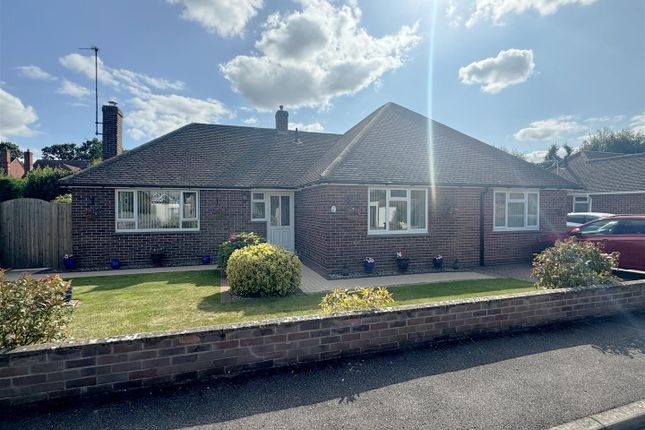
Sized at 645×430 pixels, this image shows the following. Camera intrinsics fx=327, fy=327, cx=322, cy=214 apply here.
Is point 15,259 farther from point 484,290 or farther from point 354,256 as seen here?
point 484,290

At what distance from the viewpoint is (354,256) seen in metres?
10.0

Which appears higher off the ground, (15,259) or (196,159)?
(196,159)

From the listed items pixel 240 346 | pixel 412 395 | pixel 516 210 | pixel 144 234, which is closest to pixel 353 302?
pixel 412 395

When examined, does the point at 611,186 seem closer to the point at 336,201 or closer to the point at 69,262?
the point at 336,201

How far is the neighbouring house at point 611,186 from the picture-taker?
1808cm

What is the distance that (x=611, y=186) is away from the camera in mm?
19375

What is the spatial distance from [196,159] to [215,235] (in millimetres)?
3371

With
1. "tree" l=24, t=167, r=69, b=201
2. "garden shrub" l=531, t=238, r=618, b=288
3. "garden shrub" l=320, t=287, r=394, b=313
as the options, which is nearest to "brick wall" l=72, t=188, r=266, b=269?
"tree" l=24, t=167, r=69, b=201

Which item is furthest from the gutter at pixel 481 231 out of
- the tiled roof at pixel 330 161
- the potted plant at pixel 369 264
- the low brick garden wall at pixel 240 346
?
the low brick garden wall at pixel 240 346

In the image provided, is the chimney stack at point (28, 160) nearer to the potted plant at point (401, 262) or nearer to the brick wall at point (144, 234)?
the brick wall at point (144, 234)

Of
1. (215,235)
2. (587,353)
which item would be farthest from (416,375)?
(215,235)

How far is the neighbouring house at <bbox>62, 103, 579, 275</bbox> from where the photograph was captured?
10.2 meters

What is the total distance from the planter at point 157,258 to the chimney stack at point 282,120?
8.93 meters

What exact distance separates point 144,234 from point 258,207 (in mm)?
4155
